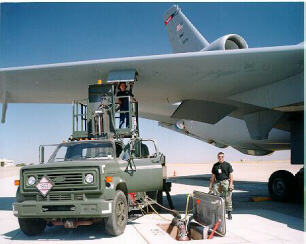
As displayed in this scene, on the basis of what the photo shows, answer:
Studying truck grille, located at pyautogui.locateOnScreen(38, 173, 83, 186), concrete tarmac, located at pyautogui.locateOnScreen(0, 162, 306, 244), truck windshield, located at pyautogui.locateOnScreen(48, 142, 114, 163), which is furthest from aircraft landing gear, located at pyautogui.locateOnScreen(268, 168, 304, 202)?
truck grille, located at pyautogui.locateOnScreen(38, 173, 83, 186)

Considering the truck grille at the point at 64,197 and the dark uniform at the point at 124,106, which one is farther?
the dark uniform at the point at 124,106

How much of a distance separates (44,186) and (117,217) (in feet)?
4.73

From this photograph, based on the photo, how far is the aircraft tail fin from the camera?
13.3m

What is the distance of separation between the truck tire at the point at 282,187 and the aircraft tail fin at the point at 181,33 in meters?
5.66

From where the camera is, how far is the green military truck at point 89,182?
584 centimetres

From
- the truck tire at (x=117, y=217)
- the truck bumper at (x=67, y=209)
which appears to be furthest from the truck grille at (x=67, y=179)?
the truck tire at (x=117, y=217)

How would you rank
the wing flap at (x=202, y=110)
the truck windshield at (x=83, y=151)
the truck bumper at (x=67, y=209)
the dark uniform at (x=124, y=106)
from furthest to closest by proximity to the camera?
the wing flap at (x=202, y=110) < the dark uniform at (x=124, y=106) < the truck windshield at (x=83, y=151) < the truck bumper at (x=67, y=209)

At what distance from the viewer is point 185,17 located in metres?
13.9

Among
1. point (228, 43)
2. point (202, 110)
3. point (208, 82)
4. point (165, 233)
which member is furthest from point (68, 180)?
point (202, 110)

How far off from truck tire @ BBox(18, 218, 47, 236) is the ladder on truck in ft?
7.44

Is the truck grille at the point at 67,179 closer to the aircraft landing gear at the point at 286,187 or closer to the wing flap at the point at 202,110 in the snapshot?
the wing flap at the point at 202,110

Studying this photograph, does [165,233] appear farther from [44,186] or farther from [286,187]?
[286,187]

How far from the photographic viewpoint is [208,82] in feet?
30.8

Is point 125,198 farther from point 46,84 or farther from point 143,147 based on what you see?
point 46,84
